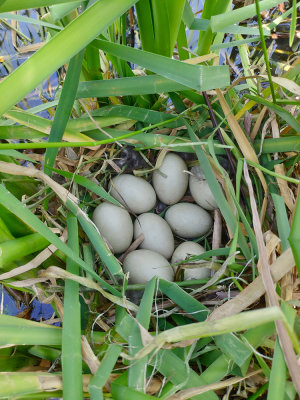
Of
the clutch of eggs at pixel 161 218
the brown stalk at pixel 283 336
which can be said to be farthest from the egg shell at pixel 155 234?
the brown stalk at pixel 283 336

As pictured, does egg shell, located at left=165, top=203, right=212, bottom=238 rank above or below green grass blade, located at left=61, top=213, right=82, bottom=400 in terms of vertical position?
above

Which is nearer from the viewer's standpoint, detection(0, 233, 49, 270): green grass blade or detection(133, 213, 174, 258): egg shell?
detection(0, 233, 49, 270): green grass blade

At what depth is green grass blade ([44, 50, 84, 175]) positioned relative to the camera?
2.31 feet

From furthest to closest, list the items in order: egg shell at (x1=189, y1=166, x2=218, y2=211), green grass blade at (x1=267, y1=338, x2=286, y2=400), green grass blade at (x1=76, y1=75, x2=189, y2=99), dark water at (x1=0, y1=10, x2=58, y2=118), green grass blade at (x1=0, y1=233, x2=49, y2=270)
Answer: dark water at (x1=0, y1=10, x2=58, y2=118) < egg shell at (x1=189, y1=166, x2=218, y2=211) < green grass blade at (x1=76, y1=75, x2=189, y2=99) < green grass blade at (x1=0, y1=233, x2=49, y2=270) < green grass blade at (x1=267, y1=338, x2=286, y2=400)

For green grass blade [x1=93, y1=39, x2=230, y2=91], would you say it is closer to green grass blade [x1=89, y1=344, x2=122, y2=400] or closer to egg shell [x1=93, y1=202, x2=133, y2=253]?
egg shell [x1=93, y1=202, x2=133, y2=253]

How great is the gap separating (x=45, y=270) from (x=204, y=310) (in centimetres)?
25

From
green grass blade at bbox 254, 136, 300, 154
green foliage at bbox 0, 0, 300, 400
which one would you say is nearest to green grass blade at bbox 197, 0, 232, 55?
green foliage at bbox 0, 0, 300, 400

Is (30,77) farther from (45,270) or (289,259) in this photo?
(289,259)

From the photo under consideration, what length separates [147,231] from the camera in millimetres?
863

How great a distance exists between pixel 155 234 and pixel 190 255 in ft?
0.29

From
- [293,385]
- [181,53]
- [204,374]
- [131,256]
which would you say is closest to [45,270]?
[131,256]

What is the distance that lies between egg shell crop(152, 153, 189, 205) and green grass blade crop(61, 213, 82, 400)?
0.87 ft

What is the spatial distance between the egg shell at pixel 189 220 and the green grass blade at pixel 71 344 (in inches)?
10.0

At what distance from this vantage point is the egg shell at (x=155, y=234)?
0.86m
